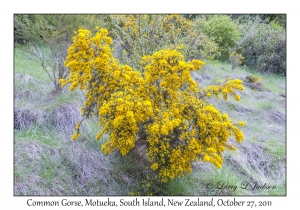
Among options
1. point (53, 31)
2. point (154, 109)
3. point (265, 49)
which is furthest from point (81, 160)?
point (265, 49)

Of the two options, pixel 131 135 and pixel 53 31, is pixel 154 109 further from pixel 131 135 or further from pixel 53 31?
pixel 53 31

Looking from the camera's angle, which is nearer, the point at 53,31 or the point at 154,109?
the point at 154,109

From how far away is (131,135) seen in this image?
3.03m

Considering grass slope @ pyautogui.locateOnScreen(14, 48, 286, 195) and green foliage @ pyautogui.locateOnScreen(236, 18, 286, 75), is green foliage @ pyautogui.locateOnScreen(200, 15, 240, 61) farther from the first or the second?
grass slope @ pyautogui.locateOnScreen(14, 48, 286, 195)

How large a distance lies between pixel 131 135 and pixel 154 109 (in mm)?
430

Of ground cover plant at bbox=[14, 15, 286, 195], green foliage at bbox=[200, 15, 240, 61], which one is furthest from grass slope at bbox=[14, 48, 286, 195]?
green foliage at bbox=[200, 15, 240, 61]

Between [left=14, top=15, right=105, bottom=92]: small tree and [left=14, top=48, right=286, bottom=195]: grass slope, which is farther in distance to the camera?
[left=14, top=15, right=105, bottom=92]: small tree

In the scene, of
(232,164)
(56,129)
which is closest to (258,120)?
(232,164)

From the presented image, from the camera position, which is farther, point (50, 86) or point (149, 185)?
point (50, 86)

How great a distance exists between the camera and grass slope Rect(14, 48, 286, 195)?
3.51m

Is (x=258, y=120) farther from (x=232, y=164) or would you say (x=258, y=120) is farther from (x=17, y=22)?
(x=17, y=22)

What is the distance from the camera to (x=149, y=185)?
3.38 m

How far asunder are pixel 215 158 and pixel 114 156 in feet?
4.72

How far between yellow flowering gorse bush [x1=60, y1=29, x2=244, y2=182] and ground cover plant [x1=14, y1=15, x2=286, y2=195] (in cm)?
1
